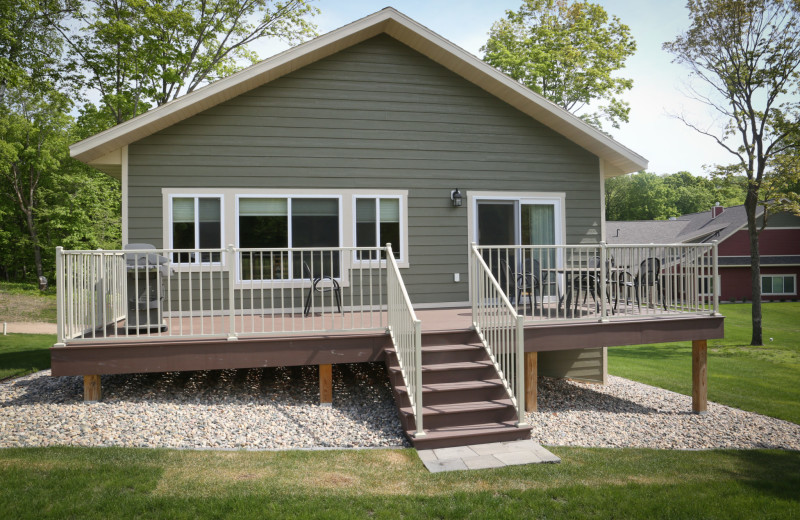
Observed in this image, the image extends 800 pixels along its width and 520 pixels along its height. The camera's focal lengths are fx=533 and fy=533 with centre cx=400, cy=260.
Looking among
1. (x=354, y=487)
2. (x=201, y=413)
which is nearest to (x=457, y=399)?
(x=354, y=487)

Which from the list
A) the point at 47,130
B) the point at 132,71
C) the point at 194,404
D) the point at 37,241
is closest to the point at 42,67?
the point at 132,71

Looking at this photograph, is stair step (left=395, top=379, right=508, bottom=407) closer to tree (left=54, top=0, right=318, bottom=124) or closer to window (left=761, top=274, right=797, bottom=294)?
tree (left=54, top=0, right=318, bottom=124)

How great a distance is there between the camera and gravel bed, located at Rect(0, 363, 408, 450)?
5281 mm

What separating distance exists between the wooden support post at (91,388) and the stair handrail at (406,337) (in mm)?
3432

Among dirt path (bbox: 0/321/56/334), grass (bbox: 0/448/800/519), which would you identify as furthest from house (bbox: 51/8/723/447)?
dirt path (bbox: 0/321/56/334)

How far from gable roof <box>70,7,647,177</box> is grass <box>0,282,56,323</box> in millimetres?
13431

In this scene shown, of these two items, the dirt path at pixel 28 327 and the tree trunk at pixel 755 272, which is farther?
the tree trunk at pixel 755 272

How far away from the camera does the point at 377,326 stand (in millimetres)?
7066

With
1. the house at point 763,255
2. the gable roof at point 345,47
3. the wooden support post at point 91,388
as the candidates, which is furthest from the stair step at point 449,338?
the house at point 763,255

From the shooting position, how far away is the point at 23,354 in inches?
441

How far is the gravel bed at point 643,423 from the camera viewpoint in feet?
20.7

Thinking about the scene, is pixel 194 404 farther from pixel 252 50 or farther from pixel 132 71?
pixel 252 50

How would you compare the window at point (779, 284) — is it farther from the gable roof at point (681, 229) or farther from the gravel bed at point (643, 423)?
the gravel bed at point (643, 423)

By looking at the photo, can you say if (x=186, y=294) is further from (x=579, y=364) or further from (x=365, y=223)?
(x=579, y=364)
